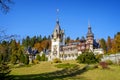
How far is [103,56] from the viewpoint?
61.4 m

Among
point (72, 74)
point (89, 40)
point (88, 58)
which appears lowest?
point (72, 74)

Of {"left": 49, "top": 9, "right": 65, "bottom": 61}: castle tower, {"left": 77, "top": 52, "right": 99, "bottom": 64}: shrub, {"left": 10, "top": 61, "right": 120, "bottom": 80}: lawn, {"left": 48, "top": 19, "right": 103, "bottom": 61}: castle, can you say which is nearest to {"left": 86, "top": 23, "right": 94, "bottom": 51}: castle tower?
{"left": 48, "top": 19, "right": 103, "bottom": 61}: castle

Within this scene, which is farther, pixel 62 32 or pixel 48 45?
pixel 48 45

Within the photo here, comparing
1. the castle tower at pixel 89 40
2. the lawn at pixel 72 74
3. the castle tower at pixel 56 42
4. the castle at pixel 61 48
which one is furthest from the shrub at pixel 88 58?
the castle tower at pixel 56 42

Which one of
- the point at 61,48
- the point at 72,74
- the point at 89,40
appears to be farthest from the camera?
the point at 61,48

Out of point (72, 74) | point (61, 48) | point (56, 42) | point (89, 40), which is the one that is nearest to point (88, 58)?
point (72, 74)

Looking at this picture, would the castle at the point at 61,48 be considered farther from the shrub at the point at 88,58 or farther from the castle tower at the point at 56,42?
the shrub at the point at 88,58

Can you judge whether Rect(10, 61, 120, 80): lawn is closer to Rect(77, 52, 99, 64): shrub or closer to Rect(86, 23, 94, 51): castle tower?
Rect(77, 52, 99, 64): shrub

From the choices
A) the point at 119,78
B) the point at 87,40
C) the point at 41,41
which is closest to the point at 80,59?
the point at 119,78

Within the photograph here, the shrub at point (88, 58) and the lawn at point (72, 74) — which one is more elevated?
the shrub at point (88, 58)

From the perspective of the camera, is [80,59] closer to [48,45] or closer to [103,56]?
[103,56]

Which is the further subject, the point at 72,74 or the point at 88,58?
the point at 88,58

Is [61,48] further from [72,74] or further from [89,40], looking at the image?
[72,74]

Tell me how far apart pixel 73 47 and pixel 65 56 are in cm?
519
